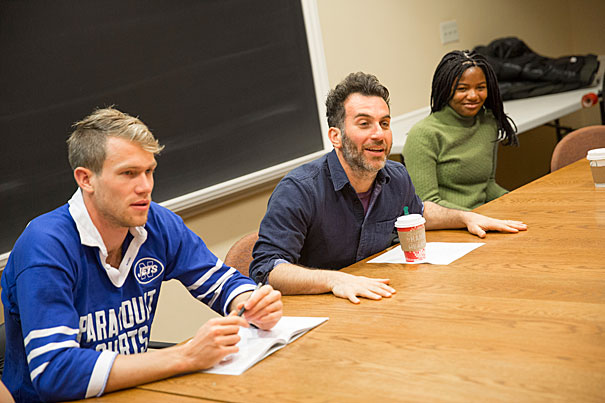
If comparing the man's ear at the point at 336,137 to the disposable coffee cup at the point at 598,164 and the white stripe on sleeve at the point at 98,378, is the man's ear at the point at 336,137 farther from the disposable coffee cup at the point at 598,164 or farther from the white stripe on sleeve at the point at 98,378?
the white stripe on sleeve at the point at 98,378

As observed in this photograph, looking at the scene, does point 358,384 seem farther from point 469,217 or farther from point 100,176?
point 469,217

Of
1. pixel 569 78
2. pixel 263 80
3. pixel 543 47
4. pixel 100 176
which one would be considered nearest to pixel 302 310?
pixel 100 176

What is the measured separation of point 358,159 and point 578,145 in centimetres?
162

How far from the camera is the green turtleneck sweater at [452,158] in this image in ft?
9.04

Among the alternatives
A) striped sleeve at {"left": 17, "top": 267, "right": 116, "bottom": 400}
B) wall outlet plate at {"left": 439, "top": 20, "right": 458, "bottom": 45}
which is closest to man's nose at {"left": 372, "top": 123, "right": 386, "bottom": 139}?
striped sleeve at {"left": 17, "top": 267, "right": 116, "bottom": 400}

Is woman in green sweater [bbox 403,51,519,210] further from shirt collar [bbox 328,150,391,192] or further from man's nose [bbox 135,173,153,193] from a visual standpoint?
man's nose [bbox 135,173,153,193]

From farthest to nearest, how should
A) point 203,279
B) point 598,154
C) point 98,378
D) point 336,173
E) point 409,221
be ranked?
point 598,154 → point 336,173 → point 409,221 → point 203,279 → point 98,378

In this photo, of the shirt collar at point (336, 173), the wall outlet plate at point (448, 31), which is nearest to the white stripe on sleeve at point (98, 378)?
the shirt collar at point (336, 173)

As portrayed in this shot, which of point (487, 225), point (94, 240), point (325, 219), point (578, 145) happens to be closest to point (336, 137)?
point (325, 219)

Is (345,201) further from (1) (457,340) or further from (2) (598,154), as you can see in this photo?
(2) (598,154)

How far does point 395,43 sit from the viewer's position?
13.5ft

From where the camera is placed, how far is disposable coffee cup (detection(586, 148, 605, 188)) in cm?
235

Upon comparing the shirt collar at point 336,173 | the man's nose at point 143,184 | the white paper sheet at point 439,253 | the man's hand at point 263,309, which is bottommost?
the white paper sheet at point 439,253

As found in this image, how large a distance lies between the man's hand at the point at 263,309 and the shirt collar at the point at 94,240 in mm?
304
